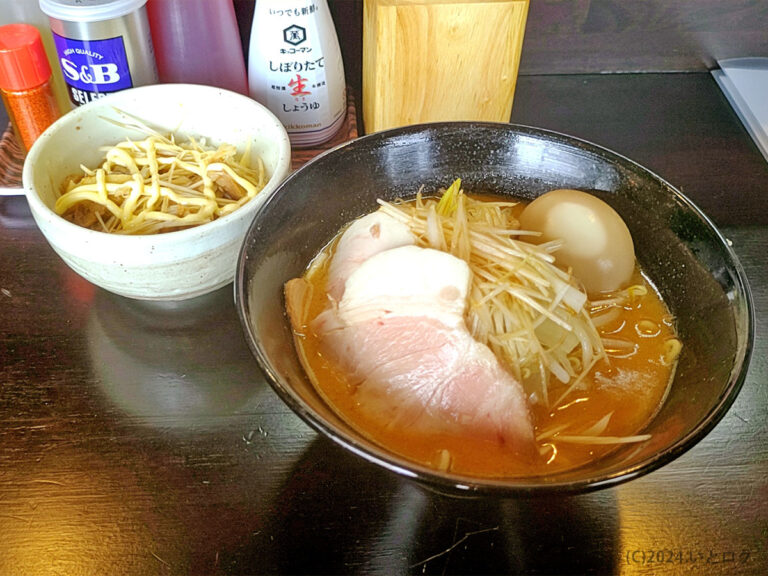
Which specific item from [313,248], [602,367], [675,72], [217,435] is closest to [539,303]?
[602,367]

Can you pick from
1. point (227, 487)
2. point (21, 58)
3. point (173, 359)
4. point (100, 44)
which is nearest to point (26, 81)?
point (21, 58)

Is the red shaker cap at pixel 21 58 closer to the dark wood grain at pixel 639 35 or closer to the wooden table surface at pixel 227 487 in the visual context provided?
the wooden table surface at pixel 227 487

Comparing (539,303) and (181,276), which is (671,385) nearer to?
(539,303)

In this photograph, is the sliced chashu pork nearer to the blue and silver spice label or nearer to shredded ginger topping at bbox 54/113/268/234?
shredded ginger topping at bbox 54/113/268/234

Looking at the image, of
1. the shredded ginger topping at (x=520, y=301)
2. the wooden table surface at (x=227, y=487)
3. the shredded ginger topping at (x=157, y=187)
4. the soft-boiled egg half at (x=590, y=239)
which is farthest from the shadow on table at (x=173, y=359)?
the soft-boiled egg half at (x=590, y=239)

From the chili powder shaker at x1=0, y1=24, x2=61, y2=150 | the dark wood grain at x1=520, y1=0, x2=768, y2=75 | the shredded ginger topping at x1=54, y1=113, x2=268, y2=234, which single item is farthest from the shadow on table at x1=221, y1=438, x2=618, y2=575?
the dark wood grain at x1=520, y1=0, x2=768, y2=75

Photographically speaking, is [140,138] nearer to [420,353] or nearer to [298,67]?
[298,67]
